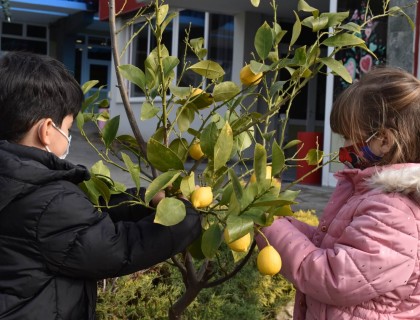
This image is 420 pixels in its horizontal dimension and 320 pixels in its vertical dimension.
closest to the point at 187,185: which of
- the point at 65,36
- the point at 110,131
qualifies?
the point at 110,131

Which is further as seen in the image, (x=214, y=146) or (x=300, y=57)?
(x=300, y=57)

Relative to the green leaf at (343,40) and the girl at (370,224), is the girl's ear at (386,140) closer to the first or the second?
the girl at (370,224)

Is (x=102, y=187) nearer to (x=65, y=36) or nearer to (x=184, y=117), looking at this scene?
(x=184, y=117)

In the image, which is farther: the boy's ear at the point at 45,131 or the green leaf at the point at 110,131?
the green leaf at the point at 110,131

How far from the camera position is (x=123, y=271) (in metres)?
1.66

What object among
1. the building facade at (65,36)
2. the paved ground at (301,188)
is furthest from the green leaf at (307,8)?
the building facade at (65,36)

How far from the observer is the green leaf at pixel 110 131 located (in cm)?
188

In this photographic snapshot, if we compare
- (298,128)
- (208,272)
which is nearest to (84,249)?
(208,272)

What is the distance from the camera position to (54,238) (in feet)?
5.25

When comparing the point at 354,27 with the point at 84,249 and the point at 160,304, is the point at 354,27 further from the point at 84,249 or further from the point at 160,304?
the point at 160,304

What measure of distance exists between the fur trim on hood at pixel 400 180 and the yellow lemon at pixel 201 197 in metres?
0.51

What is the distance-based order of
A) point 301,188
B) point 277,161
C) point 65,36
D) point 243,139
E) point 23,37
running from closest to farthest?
point 277,161 < point 243,139 < point 301,188 < point 65,36 < point 23,37

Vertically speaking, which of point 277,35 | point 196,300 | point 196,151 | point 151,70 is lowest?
point 196,300

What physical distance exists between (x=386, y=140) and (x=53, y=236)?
3.09ft
